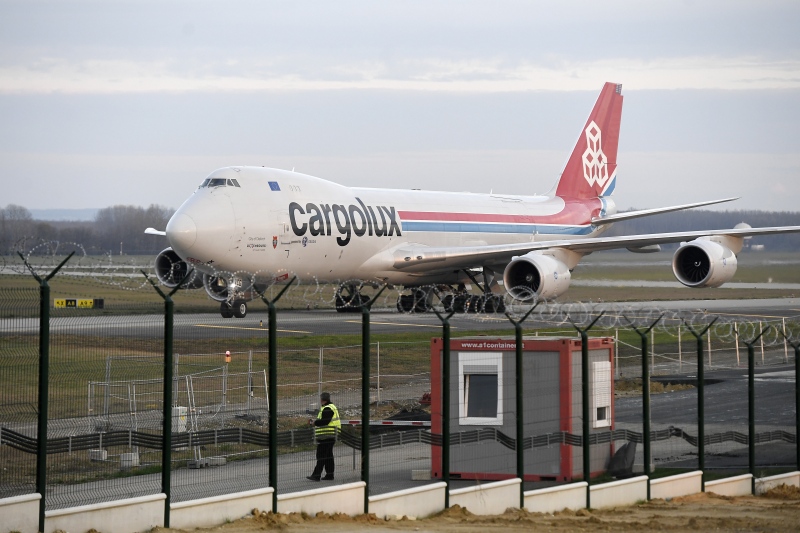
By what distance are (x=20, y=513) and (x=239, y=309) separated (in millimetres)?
21379

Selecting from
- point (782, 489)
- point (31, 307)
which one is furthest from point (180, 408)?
point (782, 489)

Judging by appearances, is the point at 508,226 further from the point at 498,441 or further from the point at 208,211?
the point at 498,441

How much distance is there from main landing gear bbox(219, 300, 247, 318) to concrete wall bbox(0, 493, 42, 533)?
68.1ft

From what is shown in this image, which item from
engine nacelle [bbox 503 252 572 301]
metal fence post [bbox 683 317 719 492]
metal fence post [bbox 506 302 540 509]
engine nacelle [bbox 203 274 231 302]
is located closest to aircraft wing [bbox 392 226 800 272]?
engine nacelle [bbox 503 252 572 301]

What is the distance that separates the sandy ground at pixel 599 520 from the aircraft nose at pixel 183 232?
1695cm

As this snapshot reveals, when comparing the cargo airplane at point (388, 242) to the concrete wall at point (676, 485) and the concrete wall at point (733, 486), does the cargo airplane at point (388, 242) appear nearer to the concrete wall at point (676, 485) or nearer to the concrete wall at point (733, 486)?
the concrete wall at point (733, 486)

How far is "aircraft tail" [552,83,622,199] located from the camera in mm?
46844

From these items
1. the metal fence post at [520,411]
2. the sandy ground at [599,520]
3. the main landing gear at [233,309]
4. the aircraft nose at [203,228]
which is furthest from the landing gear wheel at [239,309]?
the metal fence post at [520,411]

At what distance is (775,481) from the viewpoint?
49.2 ft

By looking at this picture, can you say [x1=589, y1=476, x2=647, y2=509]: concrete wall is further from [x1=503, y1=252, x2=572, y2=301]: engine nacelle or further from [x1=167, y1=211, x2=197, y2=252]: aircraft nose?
[x1=503, y1=252, x2=572, y2=301]: engine nacelle

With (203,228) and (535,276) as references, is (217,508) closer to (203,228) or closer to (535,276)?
(203,228)

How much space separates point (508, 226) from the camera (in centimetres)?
4094

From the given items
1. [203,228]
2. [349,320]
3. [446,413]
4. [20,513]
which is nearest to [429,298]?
[349,320]

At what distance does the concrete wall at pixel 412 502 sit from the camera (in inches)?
440
